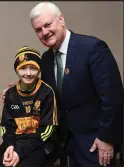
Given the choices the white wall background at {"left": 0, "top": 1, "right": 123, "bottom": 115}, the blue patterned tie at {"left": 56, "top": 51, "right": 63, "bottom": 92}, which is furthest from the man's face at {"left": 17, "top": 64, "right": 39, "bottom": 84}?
the white wall background at {"left": 0, "top": 1, "right": 123, "bottom": 115}

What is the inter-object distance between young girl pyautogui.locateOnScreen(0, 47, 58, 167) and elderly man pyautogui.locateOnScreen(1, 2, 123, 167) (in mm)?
112

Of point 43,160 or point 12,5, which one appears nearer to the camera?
point 43,160

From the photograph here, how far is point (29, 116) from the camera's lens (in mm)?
1484

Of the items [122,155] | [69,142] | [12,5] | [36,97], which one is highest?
[12,5]

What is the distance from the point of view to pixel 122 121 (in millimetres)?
1508

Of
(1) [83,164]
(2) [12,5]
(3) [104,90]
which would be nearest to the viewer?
(3) [104,90]

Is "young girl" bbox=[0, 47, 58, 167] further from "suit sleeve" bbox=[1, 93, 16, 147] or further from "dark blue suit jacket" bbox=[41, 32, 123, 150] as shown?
"dark blue suit jacket" bbox=[41, 32, 123, 150]

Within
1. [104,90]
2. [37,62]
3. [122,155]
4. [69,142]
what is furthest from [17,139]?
[122,155]

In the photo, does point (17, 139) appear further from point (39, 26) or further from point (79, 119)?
point (39, 26)

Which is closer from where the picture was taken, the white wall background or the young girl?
the young girl

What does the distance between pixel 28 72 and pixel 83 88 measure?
319 millimetres

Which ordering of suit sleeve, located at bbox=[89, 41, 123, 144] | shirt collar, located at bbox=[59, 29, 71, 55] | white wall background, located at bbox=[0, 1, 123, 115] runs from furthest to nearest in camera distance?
white wall background, located at bbox=[0, 1, 123, 115]
shirt collar, located at bbox=[59, 29, 71, 55]
suit sleeve, located at bbox=[89, 41, 123, 144]

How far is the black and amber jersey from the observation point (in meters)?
1.48

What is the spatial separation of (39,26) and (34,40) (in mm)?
708
